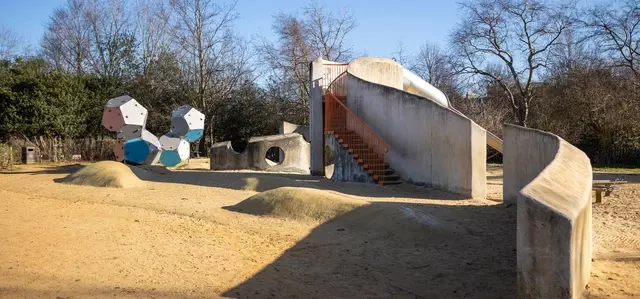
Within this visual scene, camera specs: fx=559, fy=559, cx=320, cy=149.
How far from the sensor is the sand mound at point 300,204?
10.4 metres

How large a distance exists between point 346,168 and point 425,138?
3073mm

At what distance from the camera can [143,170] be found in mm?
19469

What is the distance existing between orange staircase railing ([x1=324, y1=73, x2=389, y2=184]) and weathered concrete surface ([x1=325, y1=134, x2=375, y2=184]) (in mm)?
152

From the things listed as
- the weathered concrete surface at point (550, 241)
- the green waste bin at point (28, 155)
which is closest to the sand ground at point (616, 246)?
the weathered concrete surface at point (550, 241)

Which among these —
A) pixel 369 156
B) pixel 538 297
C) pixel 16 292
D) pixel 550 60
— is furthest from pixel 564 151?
pixel 550 60

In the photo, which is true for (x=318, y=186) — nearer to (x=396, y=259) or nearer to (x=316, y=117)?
(x=316, y=117)

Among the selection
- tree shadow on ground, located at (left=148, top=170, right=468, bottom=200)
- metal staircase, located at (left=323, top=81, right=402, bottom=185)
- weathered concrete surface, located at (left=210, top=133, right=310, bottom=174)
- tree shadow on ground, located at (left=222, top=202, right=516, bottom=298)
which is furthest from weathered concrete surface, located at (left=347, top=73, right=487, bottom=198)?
weathered concrete surface, located at (left=210, top=133, right=310, bottom=174)

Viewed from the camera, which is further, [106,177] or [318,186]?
[106,177]

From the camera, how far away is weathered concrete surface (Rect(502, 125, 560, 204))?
10.3 metres

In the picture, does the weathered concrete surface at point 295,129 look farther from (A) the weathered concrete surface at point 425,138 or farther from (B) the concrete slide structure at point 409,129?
(A) the weathered concrete surface at point 425,138

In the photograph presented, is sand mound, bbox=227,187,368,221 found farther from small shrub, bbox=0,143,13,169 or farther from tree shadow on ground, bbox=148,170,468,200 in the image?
small shrub, bbox=0,143,13,169

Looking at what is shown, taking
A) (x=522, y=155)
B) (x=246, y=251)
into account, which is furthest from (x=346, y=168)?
(x=246, y=251)

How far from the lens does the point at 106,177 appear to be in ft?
52.9

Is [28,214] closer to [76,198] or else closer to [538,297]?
[76,198]
